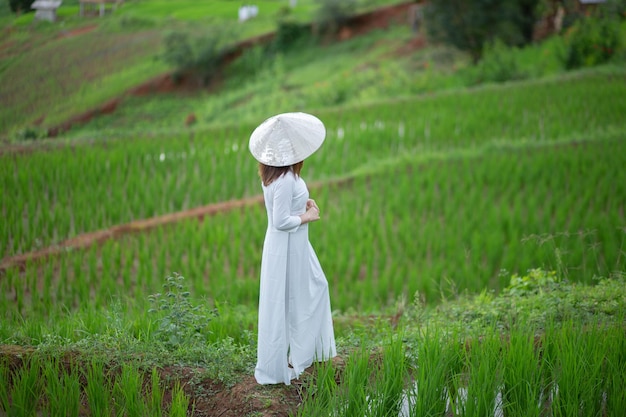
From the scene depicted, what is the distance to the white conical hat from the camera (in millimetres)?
3379

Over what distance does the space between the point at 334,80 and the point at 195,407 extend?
45.6ft

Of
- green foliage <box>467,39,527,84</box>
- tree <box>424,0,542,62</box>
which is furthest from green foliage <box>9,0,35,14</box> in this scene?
tree <box>424,0,542,62</box>

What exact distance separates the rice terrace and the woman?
158 mm

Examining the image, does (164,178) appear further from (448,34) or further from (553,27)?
(553,27)

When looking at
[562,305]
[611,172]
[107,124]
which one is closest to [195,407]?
[562,305]

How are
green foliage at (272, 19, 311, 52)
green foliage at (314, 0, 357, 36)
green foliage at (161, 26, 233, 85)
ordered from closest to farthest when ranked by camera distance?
green foliage at (161, 26, 233, 85)
green foliage at (272, 19, 311, 52)
green foliage at (314, 0, 357, 36)

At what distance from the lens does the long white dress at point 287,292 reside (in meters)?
3.42

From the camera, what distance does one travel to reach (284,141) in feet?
11.1

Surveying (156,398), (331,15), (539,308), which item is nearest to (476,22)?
(331,15)

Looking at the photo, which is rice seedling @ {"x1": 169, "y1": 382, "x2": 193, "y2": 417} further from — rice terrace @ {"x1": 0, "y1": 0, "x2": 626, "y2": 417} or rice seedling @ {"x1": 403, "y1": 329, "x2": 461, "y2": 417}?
rice seedling @ {"x1": 403, "y1": 329, "x2": 461, "y2": 417}

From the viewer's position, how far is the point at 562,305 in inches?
176

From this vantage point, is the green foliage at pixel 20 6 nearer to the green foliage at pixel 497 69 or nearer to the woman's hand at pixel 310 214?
the woman's hand at pixel 310 214

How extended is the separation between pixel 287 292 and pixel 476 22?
13908mm

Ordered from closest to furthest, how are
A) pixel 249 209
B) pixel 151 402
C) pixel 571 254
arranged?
1. pixel 151 402
2. pixel 571 254
3. pixel 249 209
